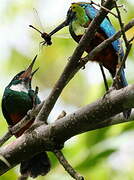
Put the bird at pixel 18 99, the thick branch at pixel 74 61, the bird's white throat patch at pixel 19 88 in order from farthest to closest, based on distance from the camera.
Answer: the bird's white throat patch at pixel 19 88
the bird at pixel 18 99
the thick branch at pixel 74 61

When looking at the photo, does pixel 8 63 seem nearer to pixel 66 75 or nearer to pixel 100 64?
pixel 100 64

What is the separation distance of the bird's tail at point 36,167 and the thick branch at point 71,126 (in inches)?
37.3

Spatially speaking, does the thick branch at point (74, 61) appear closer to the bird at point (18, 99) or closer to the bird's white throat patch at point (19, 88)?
the bird at point (18, 99)

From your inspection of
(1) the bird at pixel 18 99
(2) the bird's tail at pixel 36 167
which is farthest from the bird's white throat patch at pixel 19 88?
(2) the bird's tail at pixel 36 167

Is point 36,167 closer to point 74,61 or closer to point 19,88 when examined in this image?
point 74,61

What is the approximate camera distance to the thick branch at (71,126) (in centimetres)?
224

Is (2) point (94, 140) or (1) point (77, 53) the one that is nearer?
(1) point (77, 53)

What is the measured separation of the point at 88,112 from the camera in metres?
2.35

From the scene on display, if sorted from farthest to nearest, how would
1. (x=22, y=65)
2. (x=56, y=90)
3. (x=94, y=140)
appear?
1. (x=22, y=65)
2. (x=94, y=140)
3. (x=56, y=90)

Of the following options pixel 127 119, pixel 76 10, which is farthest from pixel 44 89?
pixel 76 10

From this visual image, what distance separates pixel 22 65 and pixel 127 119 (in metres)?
3.43

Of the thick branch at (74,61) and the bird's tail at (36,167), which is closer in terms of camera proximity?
the thick branch at (74,61)

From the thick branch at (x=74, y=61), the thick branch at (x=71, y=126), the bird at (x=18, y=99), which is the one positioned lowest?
the bird at (x=18, y=99)

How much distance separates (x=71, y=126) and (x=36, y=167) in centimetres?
133
